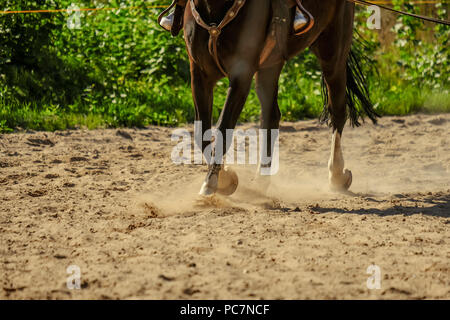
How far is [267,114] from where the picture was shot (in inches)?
208

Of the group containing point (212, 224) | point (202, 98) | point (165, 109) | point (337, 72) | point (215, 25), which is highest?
point (215, 25)

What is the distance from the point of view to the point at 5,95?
8023 millimetres

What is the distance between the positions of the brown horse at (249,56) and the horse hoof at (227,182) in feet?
0.04

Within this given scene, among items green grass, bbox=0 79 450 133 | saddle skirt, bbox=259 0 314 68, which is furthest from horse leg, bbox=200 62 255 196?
green grass, bbox=0 79 450 133

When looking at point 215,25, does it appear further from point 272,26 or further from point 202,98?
point 202,98

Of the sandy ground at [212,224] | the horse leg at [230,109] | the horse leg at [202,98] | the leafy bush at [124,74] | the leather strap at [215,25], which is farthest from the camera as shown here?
the leafy bush at [124,74]

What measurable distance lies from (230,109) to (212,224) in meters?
0.76

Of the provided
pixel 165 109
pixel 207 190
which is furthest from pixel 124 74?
pixel 207 190

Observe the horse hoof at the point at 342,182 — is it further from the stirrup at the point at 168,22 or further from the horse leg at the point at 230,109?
the stirrup at the point at 168,22

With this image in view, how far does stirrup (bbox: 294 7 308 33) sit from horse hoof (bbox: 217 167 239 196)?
1.07 m

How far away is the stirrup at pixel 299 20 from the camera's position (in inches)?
183

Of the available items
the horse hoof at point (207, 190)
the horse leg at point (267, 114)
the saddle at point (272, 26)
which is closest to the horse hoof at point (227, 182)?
the horse hoof at point (207, 190)

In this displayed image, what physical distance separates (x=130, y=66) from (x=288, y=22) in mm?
4777

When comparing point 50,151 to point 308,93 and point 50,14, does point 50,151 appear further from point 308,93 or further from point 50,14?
point 308,93
